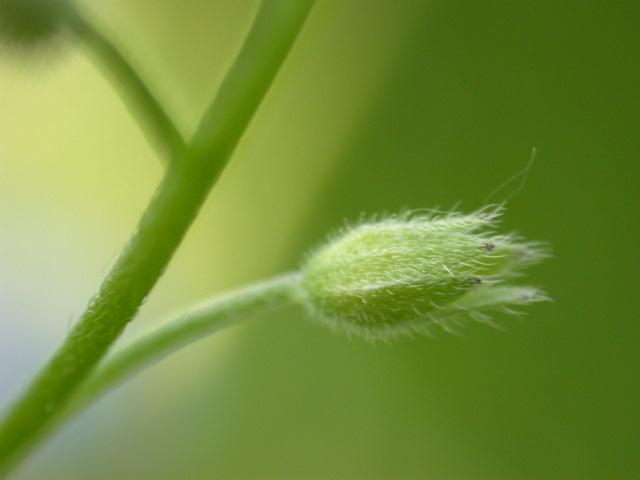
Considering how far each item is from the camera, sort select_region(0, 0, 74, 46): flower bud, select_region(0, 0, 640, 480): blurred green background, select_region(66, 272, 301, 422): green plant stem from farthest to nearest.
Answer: select_region(0, 0, 640, 480): blurred green background → select_region(66, 272, 301, 422): green plant stem → select_region(0, 0, 74, 46): flower bud

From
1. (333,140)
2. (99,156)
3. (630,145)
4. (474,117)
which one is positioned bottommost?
(630,145)

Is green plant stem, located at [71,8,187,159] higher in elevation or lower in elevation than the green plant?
higher

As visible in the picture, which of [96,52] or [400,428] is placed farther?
[400,428]

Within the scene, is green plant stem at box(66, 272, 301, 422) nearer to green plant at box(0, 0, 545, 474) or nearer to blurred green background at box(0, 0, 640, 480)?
green plant at box(0, 0, 545, 474)

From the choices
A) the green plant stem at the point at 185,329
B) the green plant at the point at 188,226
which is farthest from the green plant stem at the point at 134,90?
the green plant stem at the point at 185,329

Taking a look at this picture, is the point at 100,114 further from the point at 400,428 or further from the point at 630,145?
the point at 630,145

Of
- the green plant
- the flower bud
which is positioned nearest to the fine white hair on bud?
the green plant

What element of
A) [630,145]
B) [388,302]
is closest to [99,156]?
[630,145]
